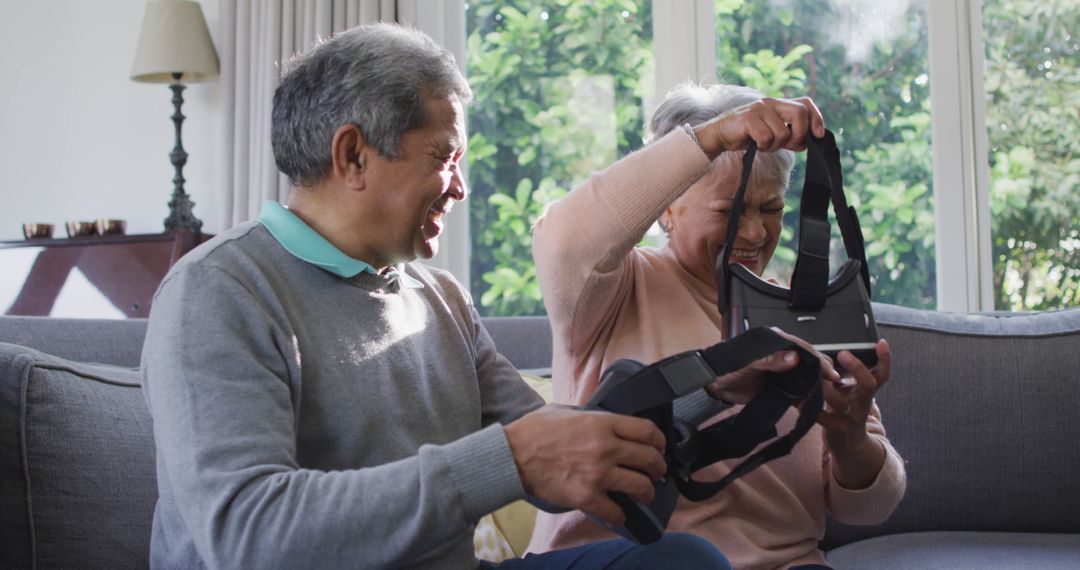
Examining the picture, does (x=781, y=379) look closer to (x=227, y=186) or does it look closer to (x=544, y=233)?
(x=544, y=233)

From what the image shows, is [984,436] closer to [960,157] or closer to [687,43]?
[960,157]

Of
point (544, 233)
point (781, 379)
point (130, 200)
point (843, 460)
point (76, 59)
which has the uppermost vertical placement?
point (76, 59)

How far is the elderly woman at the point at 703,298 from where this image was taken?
1349mm

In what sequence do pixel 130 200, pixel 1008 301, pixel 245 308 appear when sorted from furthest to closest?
pixel 130 200
pixel 1008 301
pixel 245 308

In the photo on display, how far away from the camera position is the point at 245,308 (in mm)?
1141

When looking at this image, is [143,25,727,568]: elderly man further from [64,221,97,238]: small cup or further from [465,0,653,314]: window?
[64,221,97,238]: small cup

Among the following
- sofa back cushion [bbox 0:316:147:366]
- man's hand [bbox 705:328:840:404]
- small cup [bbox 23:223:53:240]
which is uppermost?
small cup [bbox 23:223:53:240]

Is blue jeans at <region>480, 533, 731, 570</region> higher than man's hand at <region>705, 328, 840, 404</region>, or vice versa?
man's hand at <region>705, 328, 840, 404</region>

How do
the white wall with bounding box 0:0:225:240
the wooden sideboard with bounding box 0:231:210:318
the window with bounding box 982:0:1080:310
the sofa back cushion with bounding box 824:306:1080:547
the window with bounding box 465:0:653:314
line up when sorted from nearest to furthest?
the sofa back cushion with bounding box 824:306:1080:547 → the window with bounding box 982:0:1080:310 → the wooden sideboard with bounding box 0:231:210:318 → the window with bounding box 465:0:653:314 → the white wall with bounding box 0:0:225:240

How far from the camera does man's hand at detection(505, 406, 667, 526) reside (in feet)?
3.35

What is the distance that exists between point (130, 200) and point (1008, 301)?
2.82m

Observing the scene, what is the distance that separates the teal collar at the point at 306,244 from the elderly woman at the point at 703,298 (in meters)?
0.25

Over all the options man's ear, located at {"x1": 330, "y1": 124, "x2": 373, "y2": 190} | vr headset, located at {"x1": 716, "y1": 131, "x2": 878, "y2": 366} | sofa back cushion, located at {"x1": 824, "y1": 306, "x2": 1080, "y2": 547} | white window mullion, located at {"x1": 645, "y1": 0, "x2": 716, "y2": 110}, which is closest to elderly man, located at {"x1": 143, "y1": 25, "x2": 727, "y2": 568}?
man's ear, located at {"x1": 330, "y1": 124, "x2": 373, "y2": 190}

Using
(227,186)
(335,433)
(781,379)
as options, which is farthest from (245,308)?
(227,186)
